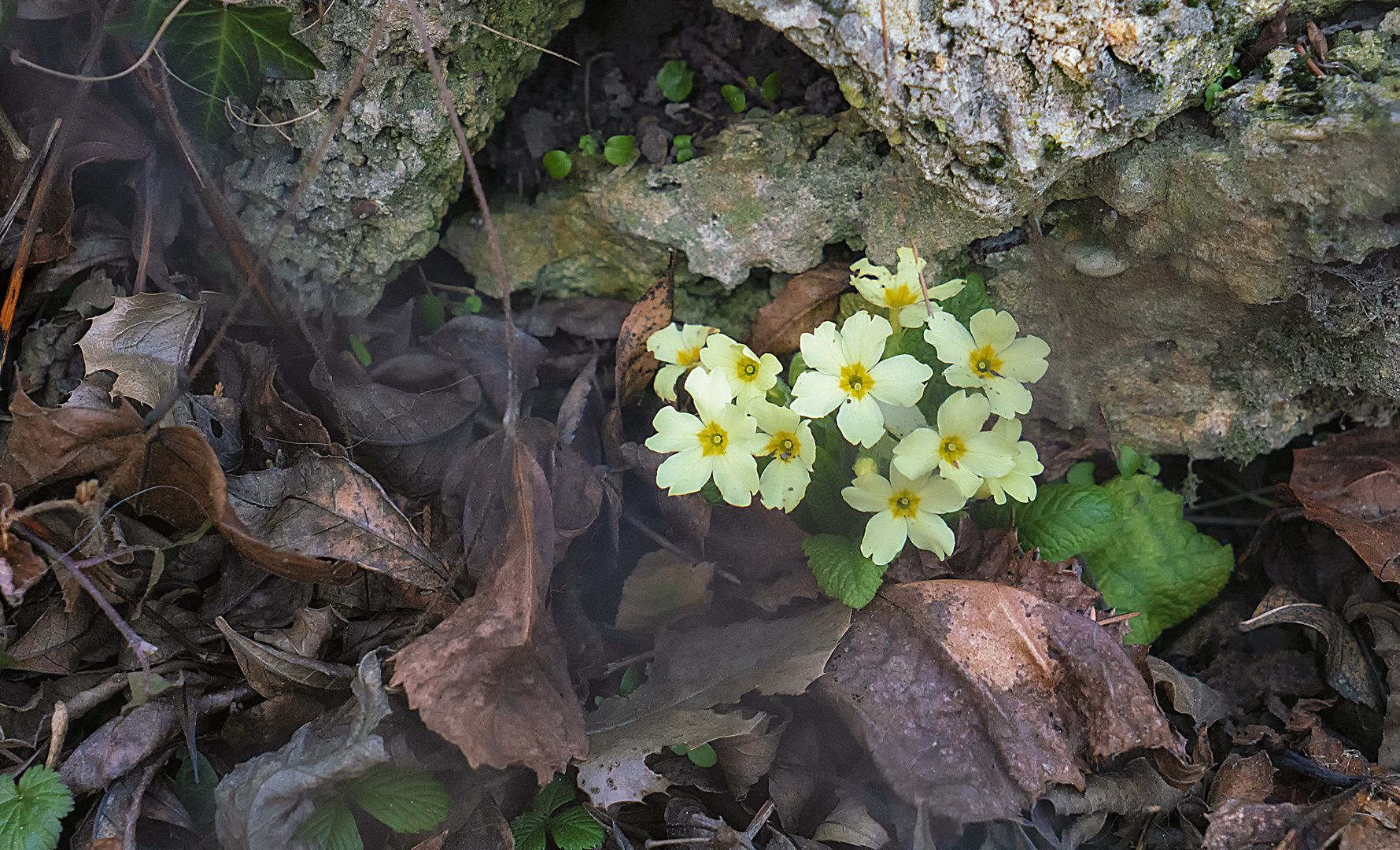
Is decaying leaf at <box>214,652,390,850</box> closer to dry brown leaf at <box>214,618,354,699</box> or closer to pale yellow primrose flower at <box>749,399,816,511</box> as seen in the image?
dry brown leaf at <box>214,618,354,699</box>

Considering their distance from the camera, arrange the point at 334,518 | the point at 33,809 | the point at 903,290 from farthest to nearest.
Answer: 1. the point at 903,290
2. the point at 334,518
3. the point at 33,809

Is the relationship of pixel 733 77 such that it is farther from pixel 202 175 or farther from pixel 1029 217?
pixel 202 175

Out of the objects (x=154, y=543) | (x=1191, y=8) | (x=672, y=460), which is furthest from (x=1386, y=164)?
(x=154, y=543)

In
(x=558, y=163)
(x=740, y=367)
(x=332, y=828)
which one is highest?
(x=558, y=163)

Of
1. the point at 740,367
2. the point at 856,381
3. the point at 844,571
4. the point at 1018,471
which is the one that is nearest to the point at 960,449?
the point at 1018,471

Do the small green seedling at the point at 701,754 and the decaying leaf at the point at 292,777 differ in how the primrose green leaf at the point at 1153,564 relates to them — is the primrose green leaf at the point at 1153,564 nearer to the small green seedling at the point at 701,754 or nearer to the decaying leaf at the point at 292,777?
the small green seedling at the point at 701,754

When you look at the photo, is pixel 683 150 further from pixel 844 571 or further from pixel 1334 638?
pixel 1334 638
